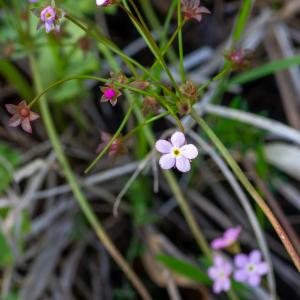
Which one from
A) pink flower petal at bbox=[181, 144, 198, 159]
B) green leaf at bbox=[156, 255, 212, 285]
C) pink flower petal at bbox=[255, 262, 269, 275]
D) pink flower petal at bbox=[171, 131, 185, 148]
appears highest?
pink flower petal at bbox=[171, 131, 185, 148]

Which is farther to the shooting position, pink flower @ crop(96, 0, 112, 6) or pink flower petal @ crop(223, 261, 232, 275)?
pink flower petal @ crop(223, 261, 232, 275)

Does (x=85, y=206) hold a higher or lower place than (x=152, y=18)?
lower

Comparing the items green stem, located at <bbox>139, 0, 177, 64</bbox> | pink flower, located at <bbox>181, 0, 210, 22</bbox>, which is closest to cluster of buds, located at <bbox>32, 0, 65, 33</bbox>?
pink flower, located at <bbox>181, 0, 210, 22</bbox>

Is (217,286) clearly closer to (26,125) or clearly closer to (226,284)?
(226,284)

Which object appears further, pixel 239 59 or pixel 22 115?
pixel 239 59

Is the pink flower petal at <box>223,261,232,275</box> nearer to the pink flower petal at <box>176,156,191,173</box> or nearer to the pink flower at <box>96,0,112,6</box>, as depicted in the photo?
the pink flower petal at <box>176,156,191,173</box>

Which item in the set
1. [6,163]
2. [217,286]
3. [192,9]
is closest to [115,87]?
[192,9]
